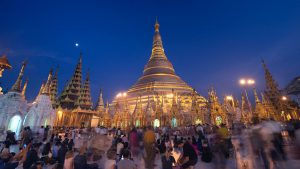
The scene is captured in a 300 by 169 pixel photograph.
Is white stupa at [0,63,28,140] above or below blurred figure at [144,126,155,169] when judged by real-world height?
above

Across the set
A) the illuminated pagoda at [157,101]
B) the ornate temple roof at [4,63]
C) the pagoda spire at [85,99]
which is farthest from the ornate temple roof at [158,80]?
the ornate temple roof at [4,63]

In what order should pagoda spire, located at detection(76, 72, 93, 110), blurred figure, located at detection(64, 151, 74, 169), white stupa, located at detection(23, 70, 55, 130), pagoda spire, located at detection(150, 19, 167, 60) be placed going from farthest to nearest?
pagoda spire, located at detection(150, 19, 167, 60) → pagoda spire, located at detection(76, 72, 93, 110) → white stupa, located at detection(23, 70, 55, 130) → blurred figure, located at detection(64, 151, 74, 169)

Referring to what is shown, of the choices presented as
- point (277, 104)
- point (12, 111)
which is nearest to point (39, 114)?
point (12, 111)

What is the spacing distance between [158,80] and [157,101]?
11.1 meters

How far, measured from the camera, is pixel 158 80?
42438 mm

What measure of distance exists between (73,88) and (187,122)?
25.8 metres

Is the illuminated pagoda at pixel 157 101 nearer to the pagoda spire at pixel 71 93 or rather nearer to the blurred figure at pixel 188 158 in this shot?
the pagoda spire at pixel 71 93

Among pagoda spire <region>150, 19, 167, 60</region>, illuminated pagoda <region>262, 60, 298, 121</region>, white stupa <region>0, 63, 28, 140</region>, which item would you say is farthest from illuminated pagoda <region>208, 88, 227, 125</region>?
white stupa <region>0, 63, 28, 140</region>

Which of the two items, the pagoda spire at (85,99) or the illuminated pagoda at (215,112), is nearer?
→ the illuminated pagoda at (215,112)

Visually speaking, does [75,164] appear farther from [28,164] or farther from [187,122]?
[187,122]

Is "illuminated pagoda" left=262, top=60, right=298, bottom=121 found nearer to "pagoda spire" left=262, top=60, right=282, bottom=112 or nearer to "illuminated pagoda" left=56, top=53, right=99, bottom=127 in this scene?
"pagoda spire" left=262, top=60, right=282, bottom=112

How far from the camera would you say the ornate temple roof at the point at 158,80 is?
39812 mm

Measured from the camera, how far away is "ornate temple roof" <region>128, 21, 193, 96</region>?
3981cm

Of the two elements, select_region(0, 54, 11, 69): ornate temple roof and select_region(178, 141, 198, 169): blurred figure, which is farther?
select_region(0, 54, 11, 69): ornate temple roof
